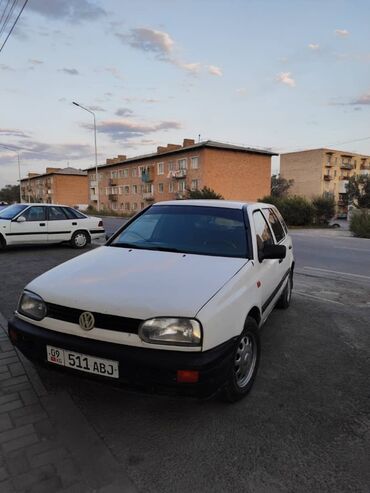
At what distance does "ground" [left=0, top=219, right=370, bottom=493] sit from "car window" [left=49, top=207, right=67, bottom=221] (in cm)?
886

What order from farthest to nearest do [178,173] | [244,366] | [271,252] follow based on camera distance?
[178,173], [271,252], [244,366]

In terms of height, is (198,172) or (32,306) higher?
(198,172)

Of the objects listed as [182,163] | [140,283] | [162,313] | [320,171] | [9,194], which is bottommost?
[9,194]

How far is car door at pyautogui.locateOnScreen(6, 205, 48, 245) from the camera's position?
35.0ft

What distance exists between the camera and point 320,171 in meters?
72.6

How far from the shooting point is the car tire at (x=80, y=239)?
11844 mm

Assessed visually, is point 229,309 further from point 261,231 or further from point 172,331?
point 261,231

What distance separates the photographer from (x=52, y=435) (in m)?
2.47

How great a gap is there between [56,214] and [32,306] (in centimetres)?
925

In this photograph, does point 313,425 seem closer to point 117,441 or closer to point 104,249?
point 117,441

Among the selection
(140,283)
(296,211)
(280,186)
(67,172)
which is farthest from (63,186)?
(140,283)

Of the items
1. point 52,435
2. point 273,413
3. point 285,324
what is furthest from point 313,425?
point 285,324

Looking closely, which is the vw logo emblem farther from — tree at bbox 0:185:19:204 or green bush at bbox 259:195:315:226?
tree at bbox 0:185:19:204

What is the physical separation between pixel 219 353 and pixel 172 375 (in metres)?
0.35
